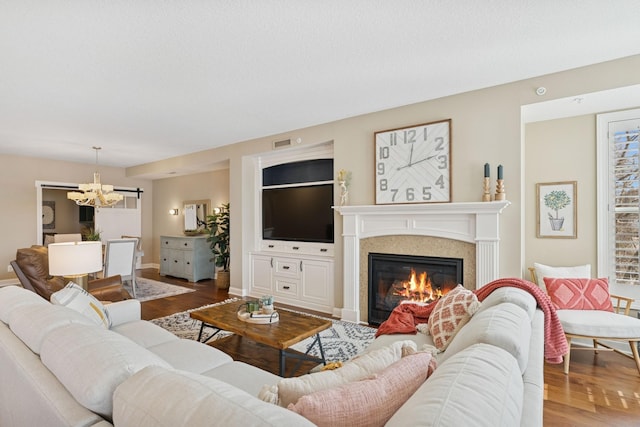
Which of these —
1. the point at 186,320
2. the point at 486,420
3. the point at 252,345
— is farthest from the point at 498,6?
the point at 186,320

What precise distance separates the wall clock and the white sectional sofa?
1.91m

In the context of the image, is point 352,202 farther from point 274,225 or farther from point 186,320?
point 186,320

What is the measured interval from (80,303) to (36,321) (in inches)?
29.3

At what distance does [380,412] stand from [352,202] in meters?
3.24

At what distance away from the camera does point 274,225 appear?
16.7ft

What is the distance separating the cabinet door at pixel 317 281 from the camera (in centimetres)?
431

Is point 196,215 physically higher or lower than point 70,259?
higher

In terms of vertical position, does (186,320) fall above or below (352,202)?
below

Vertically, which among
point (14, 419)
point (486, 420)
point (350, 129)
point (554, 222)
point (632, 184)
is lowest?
point (14, 419)

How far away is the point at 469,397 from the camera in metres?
0.73

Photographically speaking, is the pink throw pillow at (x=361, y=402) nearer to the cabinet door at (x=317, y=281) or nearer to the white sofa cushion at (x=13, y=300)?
the white sofa cushion at (x=13, y=300)

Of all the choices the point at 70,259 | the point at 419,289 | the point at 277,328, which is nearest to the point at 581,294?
the point at 419,289

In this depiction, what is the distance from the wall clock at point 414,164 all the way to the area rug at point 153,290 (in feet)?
12.8

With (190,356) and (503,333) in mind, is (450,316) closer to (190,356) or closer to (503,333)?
(503,333)
